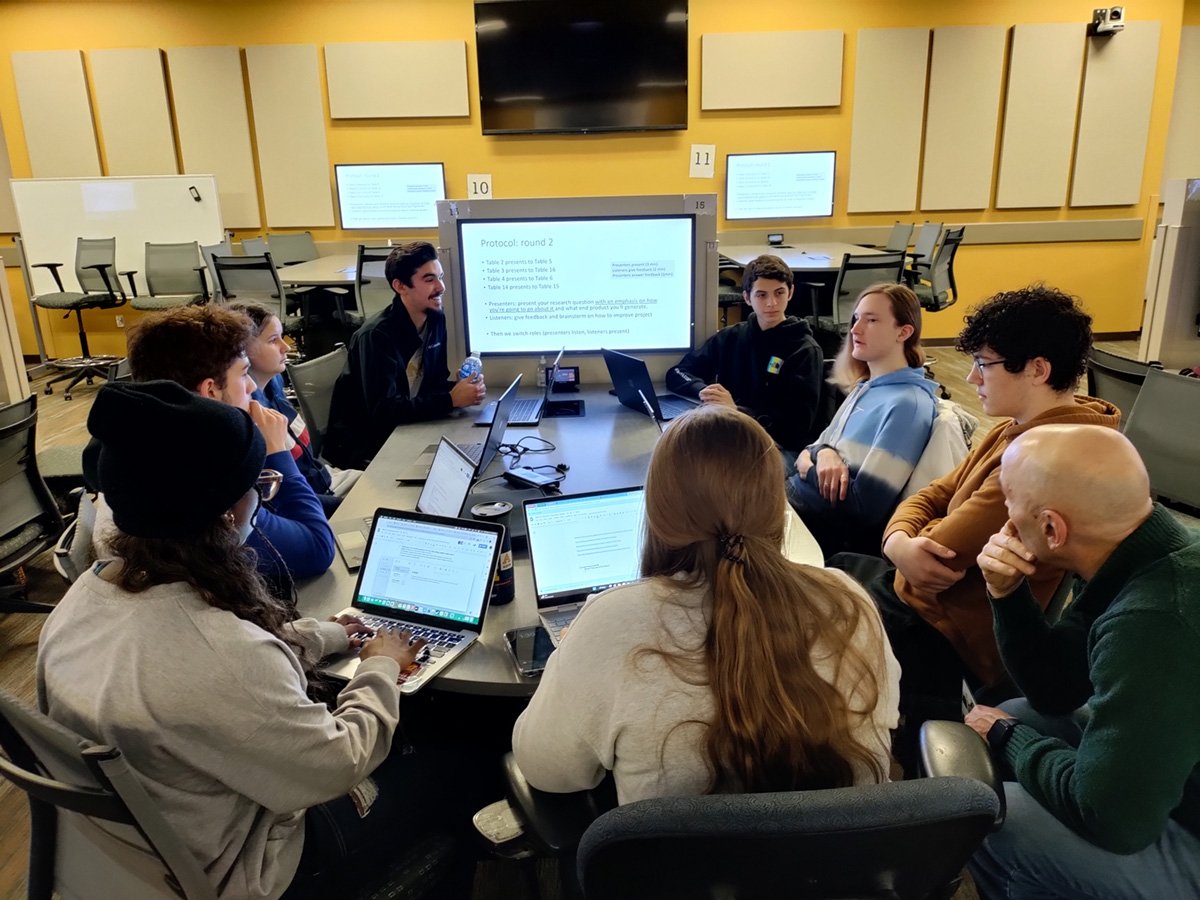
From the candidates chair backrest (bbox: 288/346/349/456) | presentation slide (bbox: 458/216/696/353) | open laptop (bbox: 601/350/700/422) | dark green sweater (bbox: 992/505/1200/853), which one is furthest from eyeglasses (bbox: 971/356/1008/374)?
chair backrest (bbox: 288/346/349/456)

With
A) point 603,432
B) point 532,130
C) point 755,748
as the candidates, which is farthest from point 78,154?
point 755,748

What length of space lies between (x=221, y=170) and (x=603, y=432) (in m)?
6.06

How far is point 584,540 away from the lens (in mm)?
1472

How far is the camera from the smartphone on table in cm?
130

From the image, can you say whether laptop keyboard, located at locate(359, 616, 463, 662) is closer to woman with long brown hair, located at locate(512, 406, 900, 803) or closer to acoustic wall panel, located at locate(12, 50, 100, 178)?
woman with long brown hair, located at locate(512, 406, 900, 803)

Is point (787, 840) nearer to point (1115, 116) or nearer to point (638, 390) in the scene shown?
point (638, 390)

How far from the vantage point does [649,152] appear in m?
7.02

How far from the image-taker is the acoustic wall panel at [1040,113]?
6.58 metres

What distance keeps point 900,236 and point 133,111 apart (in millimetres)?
6585

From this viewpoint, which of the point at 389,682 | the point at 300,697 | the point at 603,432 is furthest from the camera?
the point at 603,432

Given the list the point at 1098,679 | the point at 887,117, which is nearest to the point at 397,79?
the point at 887,117

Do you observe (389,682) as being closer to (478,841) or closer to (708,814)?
(478,841)

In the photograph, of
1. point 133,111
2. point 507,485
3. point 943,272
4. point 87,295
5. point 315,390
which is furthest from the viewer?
point 133,111

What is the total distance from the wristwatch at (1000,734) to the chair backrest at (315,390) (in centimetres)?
226
